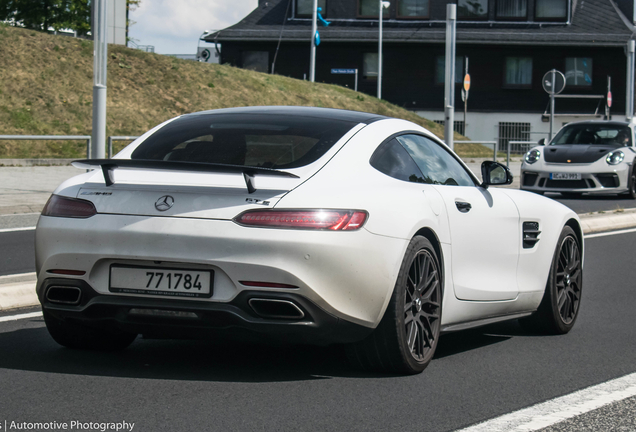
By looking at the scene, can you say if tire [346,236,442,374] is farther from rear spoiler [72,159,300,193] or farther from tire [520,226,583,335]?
tire [520,226,583,335]

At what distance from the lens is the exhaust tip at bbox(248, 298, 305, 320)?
15.0 ft

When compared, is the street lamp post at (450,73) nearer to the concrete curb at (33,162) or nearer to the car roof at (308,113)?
the concrete curb at (33,162)

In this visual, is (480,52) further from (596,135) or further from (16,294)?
(16,294)

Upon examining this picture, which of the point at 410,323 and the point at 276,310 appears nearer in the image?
the point at 276,310

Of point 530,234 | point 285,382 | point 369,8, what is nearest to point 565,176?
point 530,234

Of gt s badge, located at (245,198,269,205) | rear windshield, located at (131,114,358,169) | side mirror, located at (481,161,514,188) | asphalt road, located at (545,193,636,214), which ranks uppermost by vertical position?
rear windshield, located at (131,114,358,169)

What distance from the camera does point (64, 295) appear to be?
4.88 meters

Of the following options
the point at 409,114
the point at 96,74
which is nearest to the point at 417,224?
the point at 96,74

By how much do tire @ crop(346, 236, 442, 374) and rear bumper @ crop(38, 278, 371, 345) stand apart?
0.16m

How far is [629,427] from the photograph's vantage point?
13.5ft

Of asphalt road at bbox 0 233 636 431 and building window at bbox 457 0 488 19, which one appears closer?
asphalt road at bbox 0 233 636 431

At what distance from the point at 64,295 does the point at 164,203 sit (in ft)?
2.40

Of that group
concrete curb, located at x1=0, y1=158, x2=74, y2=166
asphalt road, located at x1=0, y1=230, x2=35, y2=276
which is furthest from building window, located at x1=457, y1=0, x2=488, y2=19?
asphalt road, located at x1=0, y1=230, x2=35, y2=276

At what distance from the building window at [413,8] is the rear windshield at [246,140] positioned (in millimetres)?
46690
